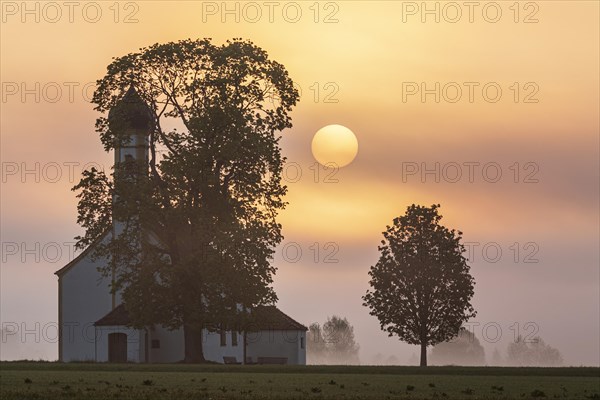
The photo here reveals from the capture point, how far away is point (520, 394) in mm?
27047

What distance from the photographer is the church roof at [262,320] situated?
209 feet

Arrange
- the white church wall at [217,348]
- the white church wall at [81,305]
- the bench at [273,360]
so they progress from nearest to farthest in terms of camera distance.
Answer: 1. the white church wall at [81,305]
2. the white church wall at [217,348]
3. the bench at [273,360]

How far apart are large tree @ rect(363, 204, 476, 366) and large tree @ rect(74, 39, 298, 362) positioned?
15446 mm

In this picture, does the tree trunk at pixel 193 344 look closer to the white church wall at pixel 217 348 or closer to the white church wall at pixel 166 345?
the white church wall at pixel 166 345

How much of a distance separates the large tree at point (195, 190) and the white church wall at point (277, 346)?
75.8ft

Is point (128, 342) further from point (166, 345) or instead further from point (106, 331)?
point (166, 345)

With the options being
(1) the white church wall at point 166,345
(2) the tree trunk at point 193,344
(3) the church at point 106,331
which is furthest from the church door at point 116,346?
(2) the tree trunk at point 193,344

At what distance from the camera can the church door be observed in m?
77.5

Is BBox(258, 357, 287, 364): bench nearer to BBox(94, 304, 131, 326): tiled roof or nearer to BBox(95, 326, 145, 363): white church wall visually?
BBox(95, 326, 145, 363): white church wall

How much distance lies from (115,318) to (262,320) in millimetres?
18044

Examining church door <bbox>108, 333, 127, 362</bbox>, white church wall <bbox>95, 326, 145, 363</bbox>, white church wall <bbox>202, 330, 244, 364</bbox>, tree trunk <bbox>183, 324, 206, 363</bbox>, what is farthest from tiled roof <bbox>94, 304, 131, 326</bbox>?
tree trunk <bbox>183, 324, 206, 363</bbox>

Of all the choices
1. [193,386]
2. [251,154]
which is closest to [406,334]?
[251,154]

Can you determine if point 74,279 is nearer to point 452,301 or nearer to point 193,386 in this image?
point 452,301

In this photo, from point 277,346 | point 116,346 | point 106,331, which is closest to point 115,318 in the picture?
point 106,331
